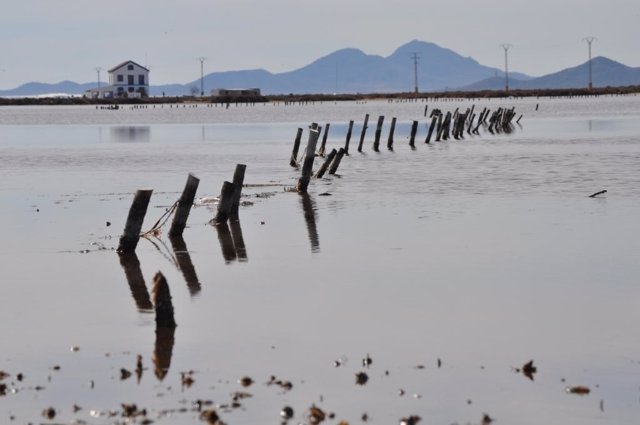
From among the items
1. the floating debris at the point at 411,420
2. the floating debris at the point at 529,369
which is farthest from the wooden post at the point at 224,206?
the floating debris at the point at 411,420

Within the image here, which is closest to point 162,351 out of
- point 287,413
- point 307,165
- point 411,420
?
point 287,413

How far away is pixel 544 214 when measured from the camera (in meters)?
28.2

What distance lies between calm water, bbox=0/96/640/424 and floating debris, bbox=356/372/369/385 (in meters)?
0.08

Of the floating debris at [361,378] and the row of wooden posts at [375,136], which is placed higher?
the row of wooden posts at [375,136]

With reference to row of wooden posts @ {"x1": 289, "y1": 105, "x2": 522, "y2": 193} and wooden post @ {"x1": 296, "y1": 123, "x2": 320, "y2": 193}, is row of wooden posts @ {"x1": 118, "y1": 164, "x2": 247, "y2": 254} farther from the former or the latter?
row of wooden posts @ {"x1": 289, "y1": 105, "x2": 522, "y2": 193}

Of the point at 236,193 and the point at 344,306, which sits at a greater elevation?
the point at 236,193

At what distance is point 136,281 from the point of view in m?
19.6

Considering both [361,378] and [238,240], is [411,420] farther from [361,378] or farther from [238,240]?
[238,240]

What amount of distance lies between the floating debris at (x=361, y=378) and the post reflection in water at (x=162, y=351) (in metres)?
2.15

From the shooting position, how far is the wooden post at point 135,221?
21.7 m

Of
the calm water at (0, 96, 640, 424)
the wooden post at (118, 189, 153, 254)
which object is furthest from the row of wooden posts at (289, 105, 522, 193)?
the wooden post at (118, 189, 153, 254)

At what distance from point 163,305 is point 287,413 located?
13.7ft

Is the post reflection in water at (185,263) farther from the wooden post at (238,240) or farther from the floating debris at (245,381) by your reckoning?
the floating debris at (245,381)

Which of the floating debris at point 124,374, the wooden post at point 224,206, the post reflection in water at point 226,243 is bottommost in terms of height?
the floating debris at point 124,374
